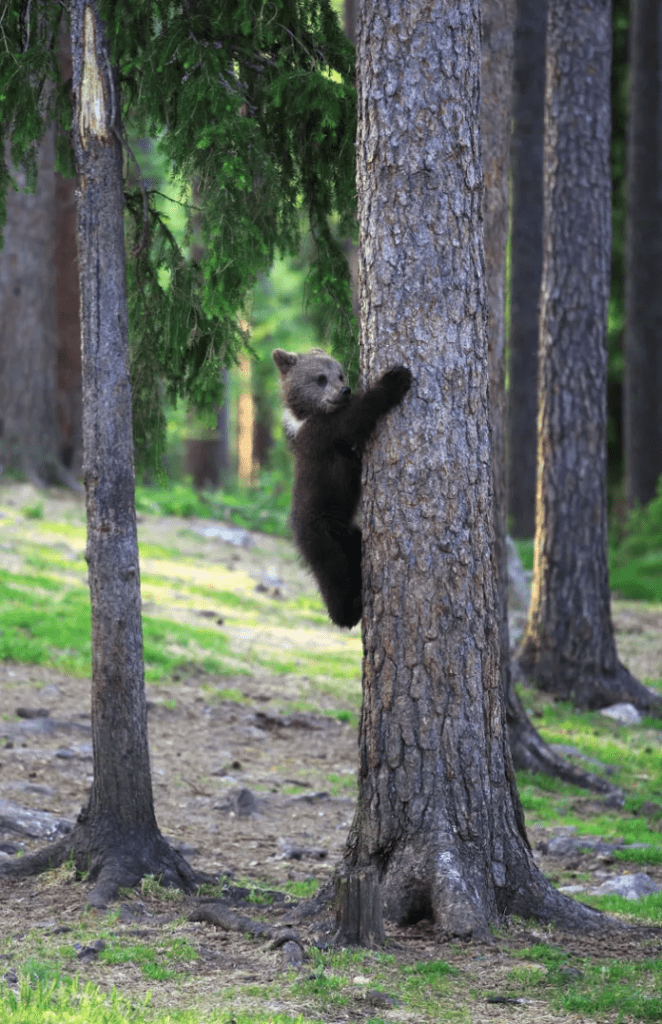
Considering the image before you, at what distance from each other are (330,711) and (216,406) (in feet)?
→ 14.1

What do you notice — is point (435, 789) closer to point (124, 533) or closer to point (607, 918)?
point (607, 918)

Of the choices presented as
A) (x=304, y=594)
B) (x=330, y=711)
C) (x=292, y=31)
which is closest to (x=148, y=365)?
(x=292, y=31)

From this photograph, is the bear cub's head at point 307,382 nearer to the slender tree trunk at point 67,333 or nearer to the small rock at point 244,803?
the small rock at point 244,803

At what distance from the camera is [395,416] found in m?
5.86

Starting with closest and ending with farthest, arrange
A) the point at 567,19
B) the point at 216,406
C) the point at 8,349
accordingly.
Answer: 1. the point at 216,406
2. the point at 567,19
3. the point at 8,349

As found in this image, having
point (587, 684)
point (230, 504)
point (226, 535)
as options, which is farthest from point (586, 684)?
point (230, 504)

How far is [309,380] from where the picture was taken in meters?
7.96

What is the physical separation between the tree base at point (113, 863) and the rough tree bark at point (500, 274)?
358cm

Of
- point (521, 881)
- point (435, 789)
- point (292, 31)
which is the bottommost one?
point (521, 881)

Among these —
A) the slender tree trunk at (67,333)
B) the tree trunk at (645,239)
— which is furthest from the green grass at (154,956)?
the tree trunk at (645,239)

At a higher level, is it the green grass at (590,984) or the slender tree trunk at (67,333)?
the slender tree trunk at (67,333)

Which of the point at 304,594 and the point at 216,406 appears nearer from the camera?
the point at 216,406

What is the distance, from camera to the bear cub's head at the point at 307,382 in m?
7.75

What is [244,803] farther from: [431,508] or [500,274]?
[500,274]
